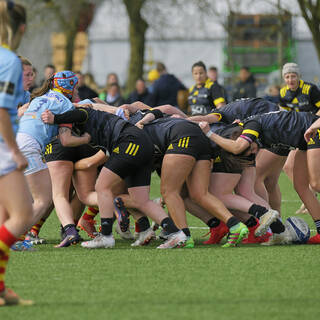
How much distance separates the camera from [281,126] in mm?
8547

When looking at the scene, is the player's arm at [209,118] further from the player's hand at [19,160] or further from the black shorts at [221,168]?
the player's hand at [19,160]

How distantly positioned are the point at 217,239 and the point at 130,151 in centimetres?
154

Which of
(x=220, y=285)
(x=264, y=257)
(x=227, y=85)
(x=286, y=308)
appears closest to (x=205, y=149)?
(x=264, y=257)

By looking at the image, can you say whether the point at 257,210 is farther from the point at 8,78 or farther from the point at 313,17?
the point at 313,17

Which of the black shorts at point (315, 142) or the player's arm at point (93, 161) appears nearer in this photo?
the black shorts at point (315, 142)

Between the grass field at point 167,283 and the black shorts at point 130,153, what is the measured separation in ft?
2.67

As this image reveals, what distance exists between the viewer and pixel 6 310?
562cm

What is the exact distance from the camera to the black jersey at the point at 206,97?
14680 millimetres

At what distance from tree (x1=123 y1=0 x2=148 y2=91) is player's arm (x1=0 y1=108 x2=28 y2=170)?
22819 mm

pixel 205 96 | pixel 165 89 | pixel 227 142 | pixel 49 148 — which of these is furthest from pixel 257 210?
pixel 165 89

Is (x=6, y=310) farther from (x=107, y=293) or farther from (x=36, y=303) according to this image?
(x=107, y=293)

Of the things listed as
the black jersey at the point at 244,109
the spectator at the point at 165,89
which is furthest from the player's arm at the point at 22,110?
the spectator at the point at 165,89

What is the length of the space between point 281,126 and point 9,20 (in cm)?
369

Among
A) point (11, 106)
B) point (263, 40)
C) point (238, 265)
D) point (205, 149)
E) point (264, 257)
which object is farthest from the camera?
point (263, 40)
